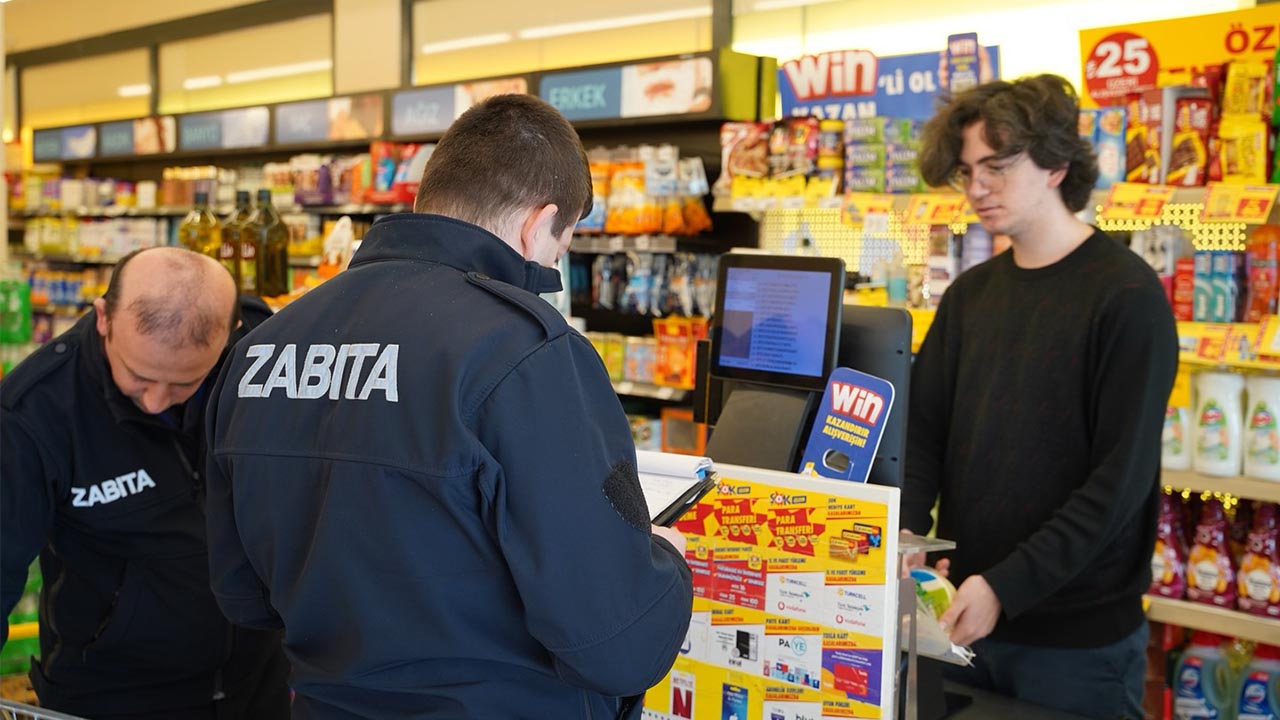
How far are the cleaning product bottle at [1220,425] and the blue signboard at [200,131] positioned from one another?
657 cm

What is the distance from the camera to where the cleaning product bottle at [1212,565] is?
319 cm

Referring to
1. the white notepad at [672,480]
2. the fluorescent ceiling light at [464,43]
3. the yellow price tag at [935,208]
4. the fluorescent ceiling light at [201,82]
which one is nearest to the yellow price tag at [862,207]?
the yellow price tag at [935,208]

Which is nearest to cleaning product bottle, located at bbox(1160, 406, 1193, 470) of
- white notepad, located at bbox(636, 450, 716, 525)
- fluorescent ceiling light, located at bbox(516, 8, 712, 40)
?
white notepad, located at bbox(636, 450, 716, 525)

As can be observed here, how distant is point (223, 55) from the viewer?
880 cm

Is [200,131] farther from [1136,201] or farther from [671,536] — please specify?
[671,536]

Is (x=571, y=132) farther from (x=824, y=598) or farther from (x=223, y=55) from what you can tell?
(x=223, y=55)

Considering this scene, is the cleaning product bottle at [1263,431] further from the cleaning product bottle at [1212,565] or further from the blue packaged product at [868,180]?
the blue packaged product at [868,180]

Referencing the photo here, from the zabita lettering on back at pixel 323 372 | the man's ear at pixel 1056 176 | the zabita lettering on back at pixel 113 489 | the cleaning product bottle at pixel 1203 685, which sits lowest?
the cleaning product bottle at pixel 1203 685

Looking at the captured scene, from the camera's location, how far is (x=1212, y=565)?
3193mm

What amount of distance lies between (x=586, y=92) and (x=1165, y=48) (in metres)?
2.66

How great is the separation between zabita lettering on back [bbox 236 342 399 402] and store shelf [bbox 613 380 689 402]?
345 centimetres

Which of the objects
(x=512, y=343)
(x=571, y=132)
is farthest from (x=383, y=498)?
(x=571, y=132)

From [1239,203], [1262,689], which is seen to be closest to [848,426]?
[1239,203]

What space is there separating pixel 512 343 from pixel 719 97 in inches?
151
